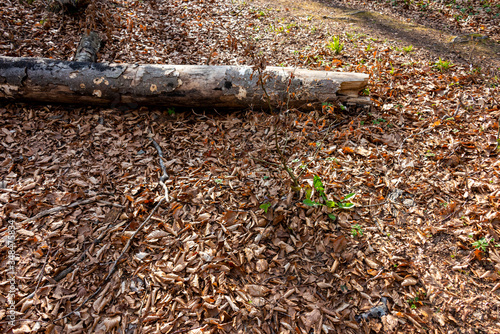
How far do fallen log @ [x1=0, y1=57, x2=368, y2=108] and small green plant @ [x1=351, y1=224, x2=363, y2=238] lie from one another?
207cm

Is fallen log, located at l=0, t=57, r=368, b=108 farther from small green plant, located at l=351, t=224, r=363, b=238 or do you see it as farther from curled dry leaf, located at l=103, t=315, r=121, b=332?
curled dry leaf, located at l=103, t=315, r=121, b=332

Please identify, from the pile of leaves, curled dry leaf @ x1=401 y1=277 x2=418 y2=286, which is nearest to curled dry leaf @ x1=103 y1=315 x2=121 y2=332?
curled dry leaf @ x1=401 y1=277 x2=418 y2=286

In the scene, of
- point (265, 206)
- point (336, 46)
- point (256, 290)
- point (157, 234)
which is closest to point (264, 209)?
point (265, 206)

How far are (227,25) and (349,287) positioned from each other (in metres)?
6.19

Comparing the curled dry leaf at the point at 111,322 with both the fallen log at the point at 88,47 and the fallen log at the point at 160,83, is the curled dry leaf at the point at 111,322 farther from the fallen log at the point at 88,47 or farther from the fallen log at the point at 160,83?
the fallen log at the point at 88,47

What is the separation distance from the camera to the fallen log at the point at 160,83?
4031 millimetres

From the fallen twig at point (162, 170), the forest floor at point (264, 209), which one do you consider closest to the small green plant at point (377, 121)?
the forest floor at point (264, 209)

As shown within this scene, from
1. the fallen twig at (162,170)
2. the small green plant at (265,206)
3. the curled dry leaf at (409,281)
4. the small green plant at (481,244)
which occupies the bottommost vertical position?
the curled dry leaf at (409,281)

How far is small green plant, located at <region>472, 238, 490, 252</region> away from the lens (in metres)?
2.65

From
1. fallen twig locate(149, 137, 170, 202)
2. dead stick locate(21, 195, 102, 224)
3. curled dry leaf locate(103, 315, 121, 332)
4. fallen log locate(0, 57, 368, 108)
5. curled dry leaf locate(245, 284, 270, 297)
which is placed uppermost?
fallen log locate(0, 57, 368, 108)

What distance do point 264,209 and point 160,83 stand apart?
2.60m

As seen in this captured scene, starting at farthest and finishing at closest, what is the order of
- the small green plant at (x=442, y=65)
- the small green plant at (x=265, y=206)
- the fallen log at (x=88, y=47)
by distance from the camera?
the fallen log at (x=88, y=47) < the small green plant at (x=442, y=65) < the small green plant at (x=265, y=206)

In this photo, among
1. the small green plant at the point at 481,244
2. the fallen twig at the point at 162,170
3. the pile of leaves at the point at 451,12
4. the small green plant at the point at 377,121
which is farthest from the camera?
the pile of leaves at the point at 451,12

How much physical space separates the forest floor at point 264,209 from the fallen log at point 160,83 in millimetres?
280
